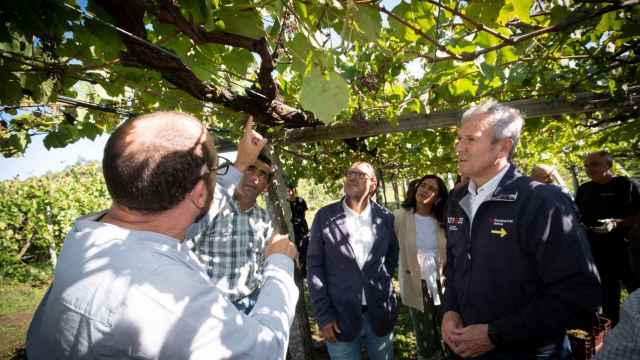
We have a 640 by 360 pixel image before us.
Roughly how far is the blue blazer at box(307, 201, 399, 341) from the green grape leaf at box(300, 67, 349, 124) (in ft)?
7.40

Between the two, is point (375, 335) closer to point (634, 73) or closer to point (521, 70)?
point (521, 70)

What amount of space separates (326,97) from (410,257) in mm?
3039

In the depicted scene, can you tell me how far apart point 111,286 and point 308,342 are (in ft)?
12.9

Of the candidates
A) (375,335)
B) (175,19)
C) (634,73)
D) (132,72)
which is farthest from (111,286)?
(634,73)

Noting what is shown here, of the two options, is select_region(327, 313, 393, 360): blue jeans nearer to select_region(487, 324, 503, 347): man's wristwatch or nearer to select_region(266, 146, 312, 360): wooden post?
select_region(266, 146, 312, 360): wooden post

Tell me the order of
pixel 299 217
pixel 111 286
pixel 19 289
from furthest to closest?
pixel 19 289, pixel 299 217, pixel 111 286

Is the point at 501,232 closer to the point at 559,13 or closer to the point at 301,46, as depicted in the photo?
the point at 559,13

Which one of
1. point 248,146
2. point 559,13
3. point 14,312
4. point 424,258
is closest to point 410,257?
point 424,258

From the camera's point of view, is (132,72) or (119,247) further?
(132,72)

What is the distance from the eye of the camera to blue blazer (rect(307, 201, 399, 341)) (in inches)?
120

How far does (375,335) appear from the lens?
3205 mm

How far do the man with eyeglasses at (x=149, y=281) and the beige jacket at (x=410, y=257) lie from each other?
2.59 meters

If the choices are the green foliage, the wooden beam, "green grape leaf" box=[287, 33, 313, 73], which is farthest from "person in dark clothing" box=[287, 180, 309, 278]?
the green foliage

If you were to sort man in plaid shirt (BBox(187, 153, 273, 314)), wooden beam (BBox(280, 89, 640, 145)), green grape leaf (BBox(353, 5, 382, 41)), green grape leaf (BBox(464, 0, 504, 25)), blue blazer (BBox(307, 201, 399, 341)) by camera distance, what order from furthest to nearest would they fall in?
wooden beam (BBox(280, 89, 640, 145)) < blue blazer (BBox(307, 201, 399, 341)) < man in plaid shirt (BBox(187, 153, 273, 314)) < green grape leaf (BBox(464, 0, 504, 25)) < green grape leaf (BBox(353, 5, 382, 41))
